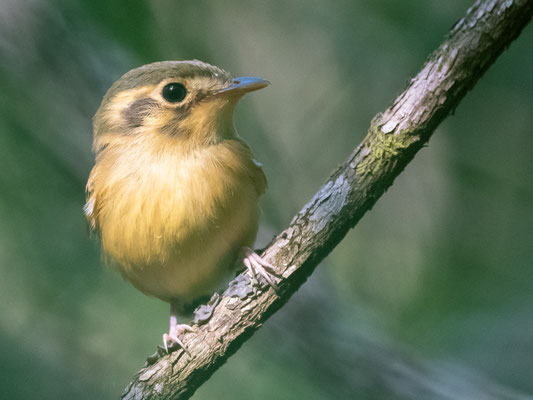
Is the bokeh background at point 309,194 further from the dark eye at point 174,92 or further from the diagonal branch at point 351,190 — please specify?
the dark eye at point 174,92

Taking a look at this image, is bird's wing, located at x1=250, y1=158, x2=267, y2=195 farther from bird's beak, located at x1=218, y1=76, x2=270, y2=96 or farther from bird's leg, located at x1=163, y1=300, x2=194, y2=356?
bird's leg, located at x1=163, y1=300, x2=194, y2=356

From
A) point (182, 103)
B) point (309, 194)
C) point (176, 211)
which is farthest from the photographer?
→ point (309, 194)

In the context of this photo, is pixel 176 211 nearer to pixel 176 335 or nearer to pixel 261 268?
pixel 261 268

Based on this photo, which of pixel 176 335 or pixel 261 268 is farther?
pixel 176 335

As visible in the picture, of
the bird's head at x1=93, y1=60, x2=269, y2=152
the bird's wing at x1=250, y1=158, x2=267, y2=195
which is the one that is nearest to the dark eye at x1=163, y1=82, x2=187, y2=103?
the bird's head at x1=93, y1=60, x2=269, y2=152

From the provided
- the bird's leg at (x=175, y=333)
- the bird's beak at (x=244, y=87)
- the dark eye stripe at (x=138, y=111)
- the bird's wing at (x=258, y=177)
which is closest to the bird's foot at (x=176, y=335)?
the bird's leg at (x=175, y=333)

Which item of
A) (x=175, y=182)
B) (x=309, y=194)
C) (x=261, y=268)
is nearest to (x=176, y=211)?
(x=175, y=182)

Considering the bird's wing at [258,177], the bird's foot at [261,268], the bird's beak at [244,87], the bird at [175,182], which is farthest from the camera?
the bird's wing at [258,177]
